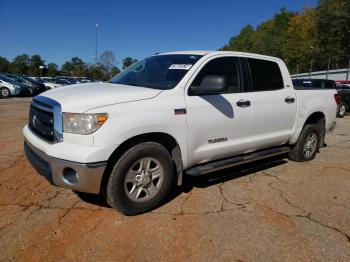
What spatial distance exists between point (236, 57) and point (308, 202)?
218cm

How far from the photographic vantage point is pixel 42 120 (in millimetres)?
3750

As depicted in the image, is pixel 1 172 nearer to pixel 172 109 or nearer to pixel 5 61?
pixel 172 109

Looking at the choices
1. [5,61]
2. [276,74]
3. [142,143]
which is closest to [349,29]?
[276,74]

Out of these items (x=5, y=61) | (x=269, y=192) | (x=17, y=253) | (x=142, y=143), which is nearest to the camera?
(x=17, y=253)

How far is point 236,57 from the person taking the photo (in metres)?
4.86

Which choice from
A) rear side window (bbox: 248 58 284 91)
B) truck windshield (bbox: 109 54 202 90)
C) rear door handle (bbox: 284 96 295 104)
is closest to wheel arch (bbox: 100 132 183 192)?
truck windshield (bbox: 109 54 202 90)

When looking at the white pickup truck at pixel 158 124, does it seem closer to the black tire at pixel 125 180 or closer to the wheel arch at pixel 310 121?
the black tire at pixel 125 180

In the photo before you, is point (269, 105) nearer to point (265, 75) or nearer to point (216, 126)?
point (265, 75)

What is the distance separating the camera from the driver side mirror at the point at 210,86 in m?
4.10

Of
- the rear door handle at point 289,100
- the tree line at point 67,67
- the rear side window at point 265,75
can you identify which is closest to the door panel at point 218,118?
the rear side window at point 265,75

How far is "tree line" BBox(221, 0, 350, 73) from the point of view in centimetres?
2350

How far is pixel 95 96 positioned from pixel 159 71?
124 cm

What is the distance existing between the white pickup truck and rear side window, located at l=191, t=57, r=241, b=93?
0.01 metres

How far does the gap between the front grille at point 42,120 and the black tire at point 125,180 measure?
76cm
